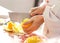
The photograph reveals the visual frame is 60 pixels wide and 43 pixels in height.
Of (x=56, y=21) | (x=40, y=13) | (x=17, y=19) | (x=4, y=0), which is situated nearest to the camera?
(x=56, y=21)

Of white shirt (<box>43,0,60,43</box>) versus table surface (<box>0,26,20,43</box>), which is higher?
white shirt (<box>43,0,60,43</box>)

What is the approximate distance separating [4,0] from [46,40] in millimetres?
1419

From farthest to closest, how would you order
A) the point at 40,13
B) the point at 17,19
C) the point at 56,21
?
1. the point at 17,19
2. the point at 40,13
3. the point at 56,21

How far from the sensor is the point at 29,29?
1.59 feet

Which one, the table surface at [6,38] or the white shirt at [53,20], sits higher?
the white shirt at [53,20]

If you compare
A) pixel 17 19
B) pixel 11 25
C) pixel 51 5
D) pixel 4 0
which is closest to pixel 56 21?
pixel 51 5

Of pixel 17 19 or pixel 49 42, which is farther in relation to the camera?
pixel 17 19

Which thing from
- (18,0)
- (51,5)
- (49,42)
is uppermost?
(18,0)

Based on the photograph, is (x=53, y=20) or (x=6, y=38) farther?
(x=6, y=38)

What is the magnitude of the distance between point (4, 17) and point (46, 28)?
34 cm

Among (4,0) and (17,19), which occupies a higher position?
(4,0)

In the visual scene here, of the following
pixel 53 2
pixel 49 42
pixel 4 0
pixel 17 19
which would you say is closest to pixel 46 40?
pixel 49 42

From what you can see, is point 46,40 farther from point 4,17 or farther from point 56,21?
point 4,17

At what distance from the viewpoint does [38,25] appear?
471 mm
